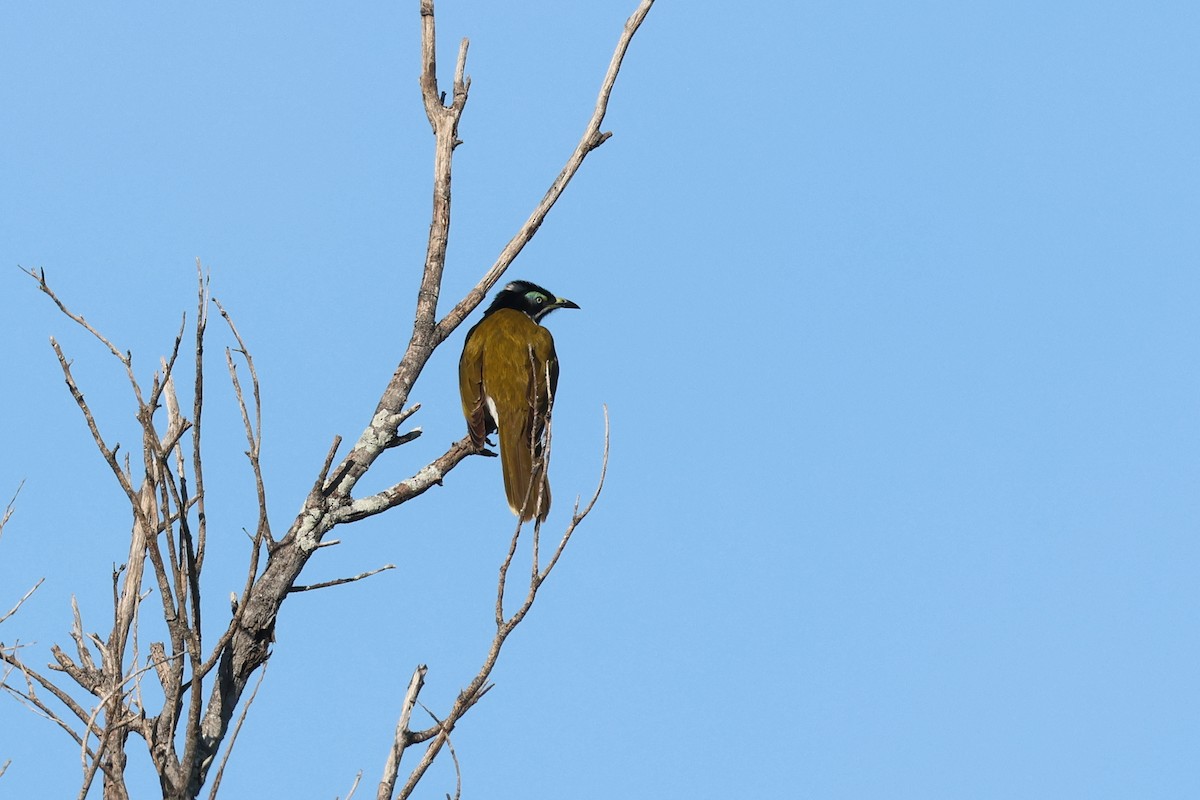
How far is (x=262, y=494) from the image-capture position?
5039mm

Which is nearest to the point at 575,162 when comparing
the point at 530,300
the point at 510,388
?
the point at 510,388

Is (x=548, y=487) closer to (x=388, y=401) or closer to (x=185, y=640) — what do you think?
(x=388, y=401)

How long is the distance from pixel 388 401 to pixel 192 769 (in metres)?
1.99

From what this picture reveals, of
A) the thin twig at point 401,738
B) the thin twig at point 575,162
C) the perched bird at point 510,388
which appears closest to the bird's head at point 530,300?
the perched bird at point 510,388

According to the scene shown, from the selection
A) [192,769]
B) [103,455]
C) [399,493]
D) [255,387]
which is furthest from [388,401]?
[192,769]

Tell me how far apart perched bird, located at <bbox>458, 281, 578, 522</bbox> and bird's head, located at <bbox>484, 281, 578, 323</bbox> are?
80cm

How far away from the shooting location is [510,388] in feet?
28.7

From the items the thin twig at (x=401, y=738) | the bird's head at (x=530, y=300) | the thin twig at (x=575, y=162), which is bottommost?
the thin twig at (x=401, y=738)

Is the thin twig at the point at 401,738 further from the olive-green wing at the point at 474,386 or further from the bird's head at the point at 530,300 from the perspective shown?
the bird's head at the point at 530,300

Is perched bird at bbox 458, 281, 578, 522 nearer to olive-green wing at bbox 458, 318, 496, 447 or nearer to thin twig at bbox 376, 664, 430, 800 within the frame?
olive-green wing at bbox 458, 318, 496, 447

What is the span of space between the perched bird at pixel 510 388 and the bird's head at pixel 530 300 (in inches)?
31.5

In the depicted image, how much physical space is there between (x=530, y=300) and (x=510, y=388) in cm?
202

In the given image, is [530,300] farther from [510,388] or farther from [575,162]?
[575,162]

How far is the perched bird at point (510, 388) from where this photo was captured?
8383 mm
